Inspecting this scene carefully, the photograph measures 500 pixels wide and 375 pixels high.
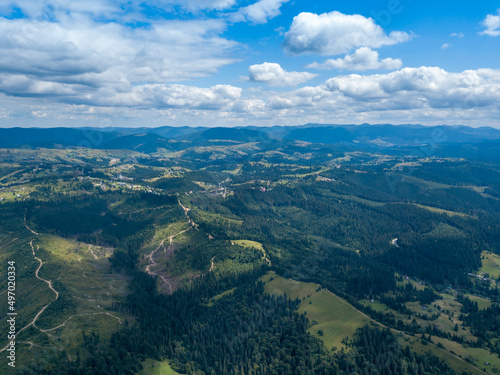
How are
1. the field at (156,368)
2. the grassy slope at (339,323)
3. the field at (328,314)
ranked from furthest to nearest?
the field at (328,314), the field at (156,368), the grassy slope at (339,323)

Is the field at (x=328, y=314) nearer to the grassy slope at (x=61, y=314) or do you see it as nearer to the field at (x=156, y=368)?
the field at (x=156, y=368)

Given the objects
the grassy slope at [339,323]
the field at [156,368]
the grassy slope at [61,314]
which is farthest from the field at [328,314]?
the grassy slope at [61,314]

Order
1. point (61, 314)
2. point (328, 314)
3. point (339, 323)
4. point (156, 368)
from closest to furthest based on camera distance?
1. point (156, 368)
2. point (61, 314)
3. point (339, 323)
4. point (328, 314)

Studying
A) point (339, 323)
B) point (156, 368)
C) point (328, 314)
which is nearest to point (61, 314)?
point (156, 368)

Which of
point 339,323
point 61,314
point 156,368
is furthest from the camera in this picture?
point 339,323

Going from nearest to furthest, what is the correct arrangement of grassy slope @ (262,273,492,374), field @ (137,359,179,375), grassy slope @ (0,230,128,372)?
1. grassy slope @ (262,273,492,374)
2. field @ (137,359,179,375)
3. grassy slope @ (0,230,128,372)

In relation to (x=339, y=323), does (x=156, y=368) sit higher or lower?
lower

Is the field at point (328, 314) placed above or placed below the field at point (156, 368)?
above

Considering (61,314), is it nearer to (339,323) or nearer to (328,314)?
(328,314)

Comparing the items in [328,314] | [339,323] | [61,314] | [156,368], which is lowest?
[156,368]

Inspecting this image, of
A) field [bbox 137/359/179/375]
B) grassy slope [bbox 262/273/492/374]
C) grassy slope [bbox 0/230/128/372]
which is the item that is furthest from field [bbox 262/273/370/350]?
grassy slope [bbox 0/230/128/372]

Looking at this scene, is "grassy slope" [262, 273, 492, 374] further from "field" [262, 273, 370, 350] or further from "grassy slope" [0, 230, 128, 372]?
"grassy slope" [0, 230, 128, 372]
